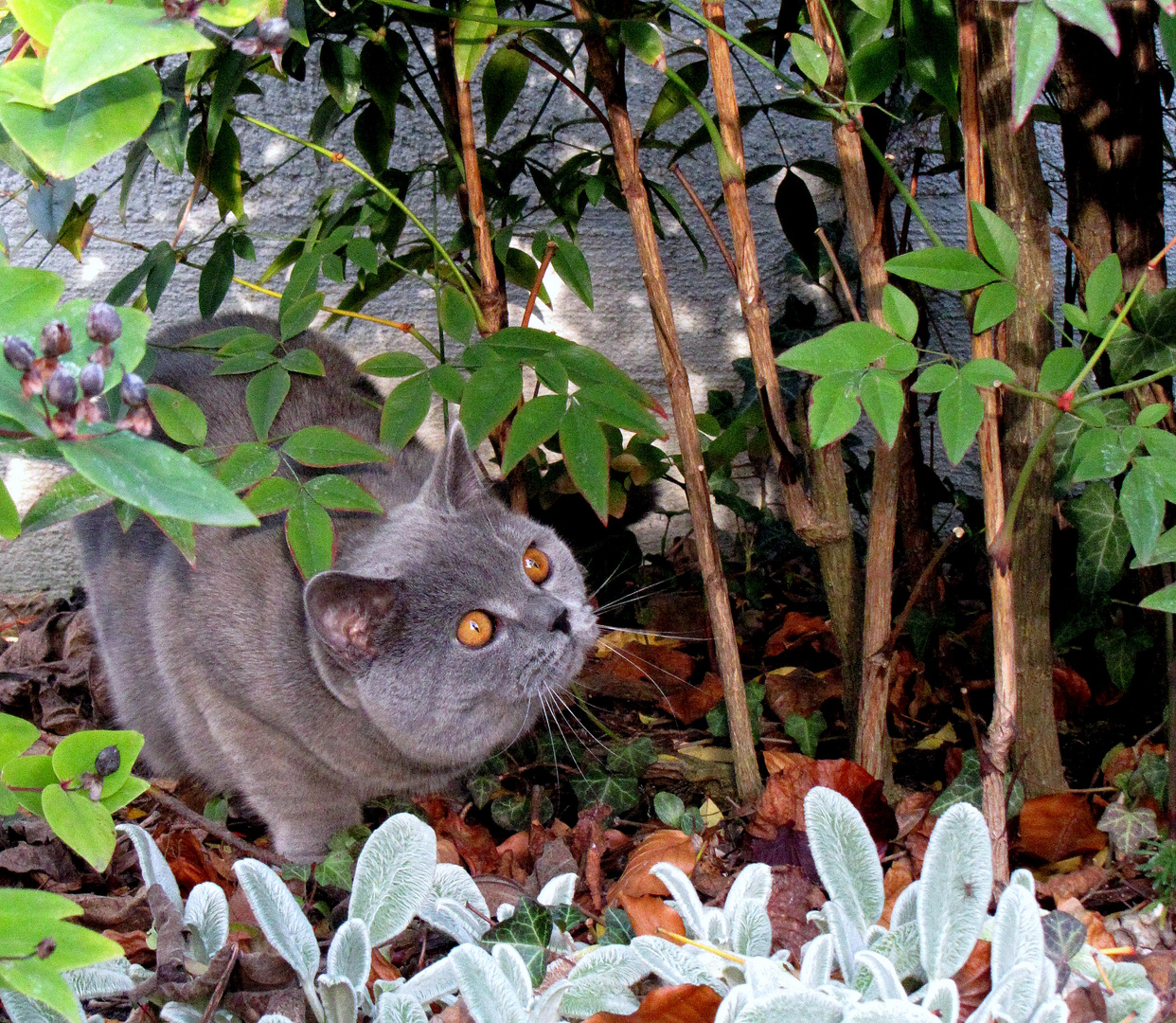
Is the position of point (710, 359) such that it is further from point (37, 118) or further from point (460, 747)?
point (37, 118)

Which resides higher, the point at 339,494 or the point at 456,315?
the point at 456,315

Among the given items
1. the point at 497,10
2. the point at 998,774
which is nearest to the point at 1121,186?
the point at 998,774

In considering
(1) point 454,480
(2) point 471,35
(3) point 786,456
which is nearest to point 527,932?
(3) point 786,456

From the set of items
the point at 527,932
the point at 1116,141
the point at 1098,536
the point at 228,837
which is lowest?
the point at 228,837

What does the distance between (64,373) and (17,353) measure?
0.04m

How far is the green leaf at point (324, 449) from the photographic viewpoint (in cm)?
134

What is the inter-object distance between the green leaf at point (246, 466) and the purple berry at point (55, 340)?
23.7 inches

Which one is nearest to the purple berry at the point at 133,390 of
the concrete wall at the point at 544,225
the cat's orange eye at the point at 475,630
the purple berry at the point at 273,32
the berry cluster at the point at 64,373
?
the berry cluster at the point at 64,373

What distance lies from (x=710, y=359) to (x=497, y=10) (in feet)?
3.93

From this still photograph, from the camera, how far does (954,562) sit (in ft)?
7.25

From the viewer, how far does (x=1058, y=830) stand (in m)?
1.46

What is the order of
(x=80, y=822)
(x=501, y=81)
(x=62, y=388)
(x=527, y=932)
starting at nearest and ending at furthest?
(x=62, y=388), (x=80, y=822), (x=527, y=932), (x=501, y=81)

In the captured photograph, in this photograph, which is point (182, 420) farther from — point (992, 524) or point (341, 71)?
point (992, 524)

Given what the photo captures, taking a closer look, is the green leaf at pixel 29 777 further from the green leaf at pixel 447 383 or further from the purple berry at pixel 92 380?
the green leaf at pixel 447 383
